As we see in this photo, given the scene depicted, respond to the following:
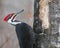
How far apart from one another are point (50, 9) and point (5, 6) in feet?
2.96

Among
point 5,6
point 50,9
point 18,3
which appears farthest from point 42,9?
point 5,6

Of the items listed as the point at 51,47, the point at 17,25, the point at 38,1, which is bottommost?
the point at 51,47

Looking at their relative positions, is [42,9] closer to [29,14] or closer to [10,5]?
[29,14]

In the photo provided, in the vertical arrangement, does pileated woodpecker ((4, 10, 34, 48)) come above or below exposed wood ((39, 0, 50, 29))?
below

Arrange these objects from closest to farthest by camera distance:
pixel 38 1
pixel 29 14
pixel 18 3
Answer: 1. pixel 38 1
2. pixel 29 14
3. pixel 18 3

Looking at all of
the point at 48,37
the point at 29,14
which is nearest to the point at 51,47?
the point at 48,37

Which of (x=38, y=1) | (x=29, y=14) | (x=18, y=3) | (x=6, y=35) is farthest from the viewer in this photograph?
(x=6, y=35)

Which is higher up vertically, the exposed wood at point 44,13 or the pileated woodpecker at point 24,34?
the exposed wood at point 44,13

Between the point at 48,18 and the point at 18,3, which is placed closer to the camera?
the point at 48,18

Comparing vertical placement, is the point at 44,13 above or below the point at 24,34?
above

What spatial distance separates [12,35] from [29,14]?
38 cm

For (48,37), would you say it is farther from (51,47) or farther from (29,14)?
(29,14)

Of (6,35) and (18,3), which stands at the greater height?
(18,3)

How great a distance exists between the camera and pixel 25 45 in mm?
2035
